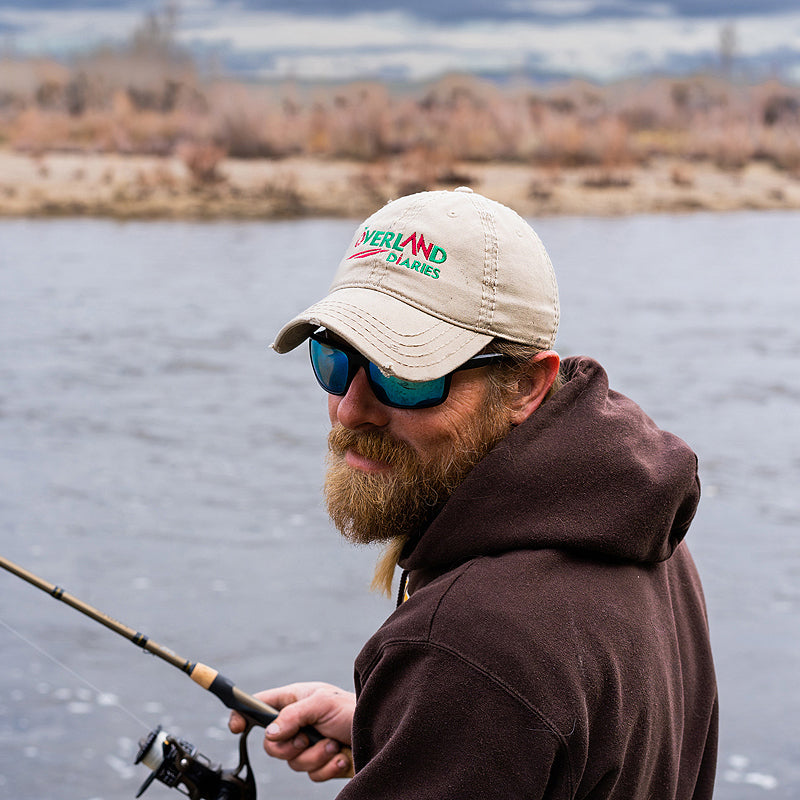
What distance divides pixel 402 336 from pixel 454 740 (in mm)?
471

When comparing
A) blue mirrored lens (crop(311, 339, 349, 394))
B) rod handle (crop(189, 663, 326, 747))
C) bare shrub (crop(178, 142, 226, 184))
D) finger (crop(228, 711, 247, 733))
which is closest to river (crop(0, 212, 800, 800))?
rod handle (crop(189, 663, 326, 747))

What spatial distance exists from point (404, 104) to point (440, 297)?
80.1 feet

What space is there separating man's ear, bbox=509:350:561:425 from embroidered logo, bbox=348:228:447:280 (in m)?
0.16

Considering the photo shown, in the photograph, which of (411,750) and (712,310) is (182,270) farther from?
(411,750)

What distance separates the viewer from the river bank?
1800cm

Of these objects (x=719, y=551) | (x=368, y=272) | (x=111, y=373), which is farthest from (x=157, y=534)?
(x=368, y=272)

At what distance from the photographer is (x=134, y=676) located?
4.34 m

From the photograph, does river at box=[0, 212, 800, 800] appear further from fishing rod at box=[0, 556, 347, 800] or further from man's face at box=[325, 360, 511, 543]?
man's face at box=[325, 360, 511, 543]

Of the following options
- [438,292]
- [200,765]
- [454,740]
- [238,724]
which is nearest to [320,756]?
[238,724]

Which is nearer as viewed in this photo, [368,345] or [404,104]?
[368,345]

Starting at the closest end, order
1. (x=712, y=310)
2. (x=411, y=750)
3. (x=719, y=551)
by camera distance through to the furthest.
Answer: (x=411, y=750) < (x=719, y=551) < (x=712, y=310)

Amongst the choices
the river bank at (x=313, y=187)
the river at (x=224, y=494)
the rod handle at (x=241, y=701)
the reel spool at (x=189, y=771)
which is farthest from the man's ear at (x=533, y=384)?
the river bank at (x=313, y=187)

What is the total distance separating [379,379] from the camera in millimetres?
1412

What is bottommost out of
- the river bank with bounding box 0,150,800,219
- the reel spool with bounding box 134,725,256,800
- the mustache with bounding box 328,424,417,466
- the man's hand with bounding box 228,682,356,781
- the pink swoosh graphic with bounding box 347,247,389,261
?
the river bank with bounding box 0,150,800,219
